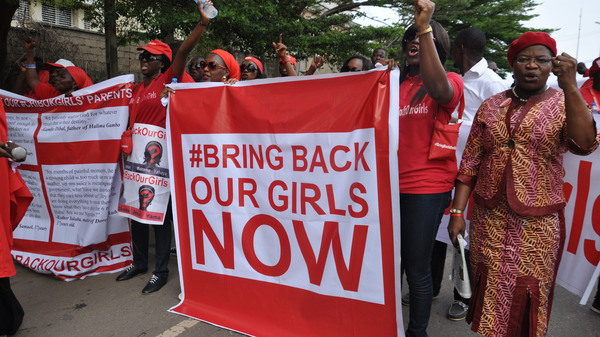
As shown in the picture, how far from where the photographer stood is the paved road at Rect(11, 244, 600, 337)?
287cm

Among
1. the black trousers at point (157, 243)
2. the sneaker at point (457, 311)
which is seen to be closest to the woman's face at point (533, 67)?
the sneaker at point (457, 311)

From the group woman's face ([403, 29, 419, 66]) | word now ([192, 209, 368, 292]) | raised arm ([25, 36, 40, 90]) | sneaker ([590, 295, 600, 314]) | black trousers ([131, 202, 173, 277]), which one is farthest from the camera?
raised arm ([25, 36, 40, 90])

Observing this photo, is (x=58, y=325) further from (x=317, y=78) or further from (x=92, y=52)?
(x=92, y=52)

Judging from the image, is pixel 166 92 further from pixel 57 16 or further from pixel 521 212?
pixel 57 16

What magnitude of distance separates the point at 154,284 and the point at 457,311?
233cm

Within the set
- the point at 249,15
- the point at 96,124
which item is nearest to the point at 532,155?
the point at 96,124

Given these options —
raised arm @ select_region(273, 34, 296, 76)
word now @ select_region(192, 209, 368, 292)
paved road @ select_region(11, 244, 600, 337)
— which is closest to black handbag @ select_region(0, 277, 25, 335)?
paved road @ select_region(11, 244, 600, 337)

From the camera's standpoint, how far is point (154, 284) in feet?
11.4

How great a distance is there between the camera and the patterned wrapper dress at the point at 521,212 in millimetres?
1952

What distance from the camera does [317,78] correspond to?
2576 mm

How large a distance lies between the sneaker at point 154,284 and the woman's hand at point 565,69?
10.2ft

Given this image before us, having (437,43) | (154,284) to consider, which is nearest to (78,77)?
(154,284)

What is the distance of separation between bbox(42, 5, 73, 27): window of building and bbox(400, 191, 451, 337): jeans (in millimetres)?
14704

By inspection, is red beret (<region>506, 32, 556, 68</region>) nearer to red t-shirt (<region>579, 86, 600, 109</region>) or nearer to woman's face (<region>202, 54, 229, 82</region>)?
red t-shirt (<region>579, 86, 600, 109</region>)
